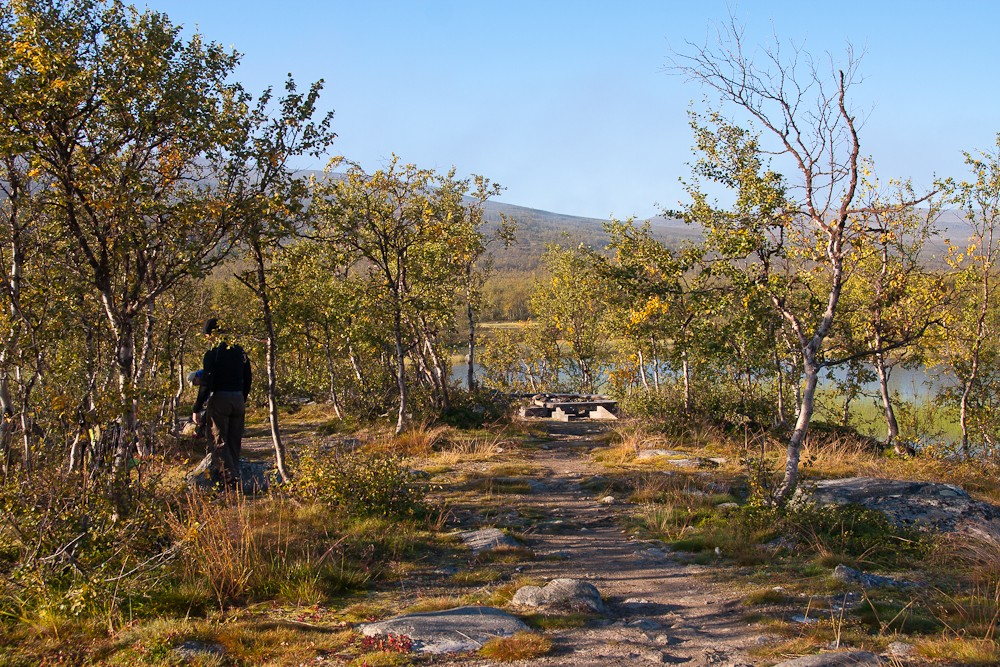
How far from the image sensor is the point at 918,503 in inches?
330

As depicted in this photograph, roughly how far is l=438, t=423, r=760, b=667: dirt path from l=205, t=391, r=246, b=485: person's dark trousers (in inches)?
145

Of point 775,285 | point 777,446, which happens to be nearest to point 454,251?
point 777,446

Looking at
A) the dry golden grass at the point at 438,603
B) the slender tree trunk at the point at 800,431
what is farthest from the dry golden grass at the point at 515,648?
the slender tree trunk at the point at 800,431

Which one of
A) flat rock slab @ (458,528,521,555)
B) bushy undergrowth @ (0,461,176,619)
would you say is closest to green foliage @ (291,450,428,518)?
flat rock slab @ (458,528,521,555)

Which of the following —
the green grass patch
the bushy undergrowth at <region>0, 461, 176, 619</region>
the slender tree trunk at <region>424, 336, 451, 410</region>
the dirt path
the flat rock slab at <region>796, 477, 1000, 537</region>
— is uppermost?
the slender tree trunk at <region>424, 336, 451, 410</region>

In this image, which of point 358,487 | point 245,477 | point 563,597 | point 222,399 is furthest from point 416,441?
point 563,597

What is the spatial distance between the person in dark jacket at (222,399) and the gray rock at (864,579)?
7067 mm

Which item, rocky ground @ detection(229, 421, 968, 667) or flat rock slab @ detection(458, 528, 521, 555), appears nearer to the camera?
rocky ground @ detection(229, 421, 968, 667)

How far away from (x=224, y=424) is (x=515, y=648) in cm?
605

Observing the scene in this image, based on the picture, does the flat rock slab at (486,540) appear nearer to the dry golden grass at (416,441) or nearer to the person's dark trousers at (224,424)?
the person's dark trousers at (224,424)

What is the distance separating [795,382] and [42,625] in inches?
602

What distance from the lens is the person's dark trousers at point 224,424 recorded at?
373 inches

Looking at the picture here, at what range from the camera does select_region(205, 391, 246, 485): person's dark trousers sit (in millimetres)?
9469

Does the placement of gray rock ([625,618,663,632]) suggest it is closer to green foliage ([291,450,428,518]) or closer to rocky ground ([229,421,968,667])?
rocky ground ([229,421,968,667])
